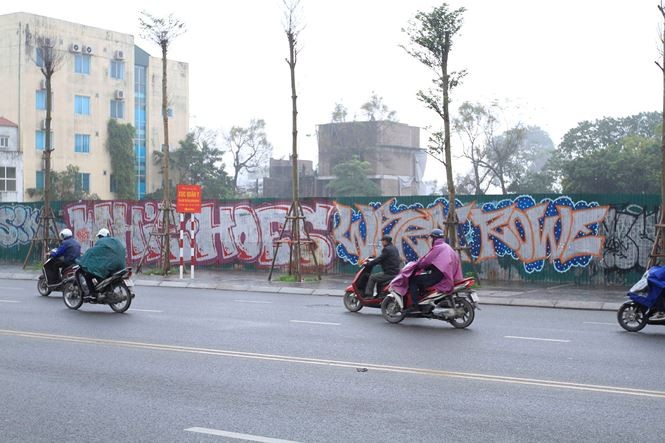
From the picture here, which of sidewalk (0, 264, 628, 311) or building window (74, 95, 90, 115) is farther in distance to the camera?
building window (74, 95, 90, 115)

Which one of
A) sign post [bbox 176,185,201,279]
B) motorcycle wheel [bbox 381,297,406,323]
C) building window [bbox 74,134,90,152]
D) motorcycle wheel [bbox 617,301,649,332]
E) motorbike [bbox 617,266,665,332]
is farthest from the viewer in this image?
building window [bbox 74,134,90,152]

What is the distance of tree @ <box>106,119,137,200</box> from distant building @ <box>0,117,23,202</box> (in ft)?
32.7

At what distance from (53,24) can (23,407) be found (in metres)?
72.9

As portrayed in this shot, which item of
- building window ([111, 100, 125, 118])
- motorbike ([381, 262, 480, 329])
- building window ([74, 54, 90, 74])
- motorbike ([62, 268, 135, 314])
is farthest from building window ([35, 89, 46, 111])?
motorbike ([381, 262, 480, 329])

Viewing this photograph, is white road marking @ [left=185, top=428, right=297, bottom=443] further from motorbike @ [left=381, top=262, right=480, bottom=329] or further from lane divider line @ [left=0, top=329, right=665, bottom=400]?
motorbike @ [left=381, top=262, right=480, bottom=329]

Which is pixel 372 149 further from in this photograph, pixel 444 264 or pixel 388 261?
pixel 444 264

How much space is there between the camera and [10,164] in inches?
2889

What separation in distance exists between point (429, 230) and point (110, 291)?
1148 centimetres

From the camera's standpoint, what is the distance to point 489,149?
6569 cm

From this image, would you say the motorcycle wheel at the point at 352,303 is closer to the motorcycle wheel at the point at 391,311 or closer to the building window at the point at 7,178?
the motorcycle wheel at the point at 391,311

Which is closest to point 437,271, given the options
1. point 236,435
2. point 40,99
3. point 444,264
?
point 444,264

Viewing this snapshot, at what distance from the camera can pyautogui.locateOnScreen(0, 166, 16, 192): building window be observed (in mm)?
73000

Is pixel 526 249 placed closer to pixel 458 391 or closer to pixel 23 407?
pixel 458 391

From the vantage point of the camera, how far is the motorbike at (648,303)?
540 inches
